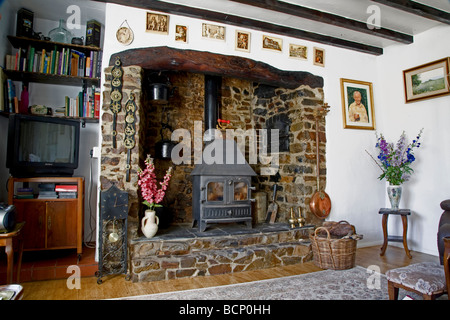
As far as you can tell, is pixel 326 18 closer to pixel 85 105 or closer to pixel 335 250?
pixel 335 250

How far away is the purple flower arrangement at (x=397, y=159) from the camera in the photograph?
3.61 metres

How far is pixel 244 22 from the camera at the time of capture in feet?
10.7

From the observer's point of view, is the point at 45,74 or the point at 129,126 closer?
the point at 129,126

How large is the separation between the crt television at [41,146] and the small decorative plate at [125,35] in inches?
39.5

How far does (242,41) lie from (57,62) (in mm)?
2146

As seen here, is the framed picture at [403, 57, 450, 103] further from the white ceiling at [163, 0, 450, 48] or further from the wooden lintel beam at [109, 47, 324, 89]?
the wooden lintel beam at [109, 47, 324, 89]

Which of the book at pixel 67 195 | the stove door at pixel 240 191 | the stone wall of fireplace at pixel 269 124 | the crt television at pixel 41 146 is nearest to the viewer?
the crt television at pixel 41 146

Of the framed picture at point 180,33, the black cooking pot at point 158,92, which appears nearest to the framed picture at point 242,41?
the framed picture at point 180,33

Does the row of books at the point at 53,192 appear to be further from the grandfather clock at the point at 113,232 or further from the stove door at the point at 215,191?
the stove door at the point at 215,191

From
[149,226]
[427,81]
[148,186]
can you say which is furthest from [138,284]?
[427,81]

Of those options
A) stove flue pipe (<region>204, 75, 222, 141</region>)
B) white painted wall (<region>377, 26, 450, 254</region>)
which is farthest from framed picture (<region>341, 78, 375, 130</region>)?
stove flue pipe (<region>204, 75, 222, 141</region>)

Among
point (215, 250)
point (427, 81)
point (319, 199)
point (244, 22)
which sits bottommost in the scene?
point (215, 250)

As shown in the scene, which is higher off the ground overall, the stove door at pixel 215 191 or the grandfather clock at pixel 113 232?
the stove door at pixel 215 191
